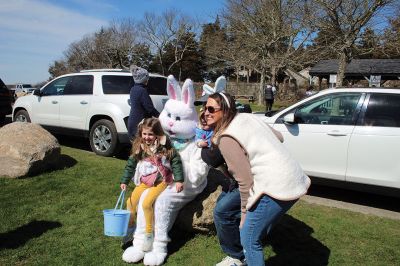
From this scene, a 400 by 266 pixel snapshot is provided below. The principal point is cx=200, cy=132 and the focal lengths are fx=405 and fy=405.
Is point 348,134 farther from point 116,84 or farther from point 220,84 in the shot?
point 116,84

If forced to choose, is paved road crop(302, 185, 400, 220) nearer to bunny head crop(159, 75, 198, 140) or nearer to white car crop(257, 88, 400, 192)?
white car crop(257, 88, 400, 192)

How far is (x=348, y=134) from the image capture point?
5715 mm

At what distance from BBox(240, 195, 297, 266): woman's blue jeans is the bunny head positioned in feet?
5.70

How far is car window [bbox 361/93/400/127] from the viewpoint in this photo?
5.55m

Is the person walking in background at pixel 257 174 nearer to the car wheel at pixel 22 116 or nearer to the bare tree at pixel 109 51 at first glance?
the car wheel at pixel 22 116

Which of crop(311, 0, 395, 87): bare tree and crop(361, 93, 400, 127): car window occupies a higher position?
crop(311, 0, 395, 87): bare tree

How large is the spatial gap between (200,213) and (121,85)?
15.5 ft

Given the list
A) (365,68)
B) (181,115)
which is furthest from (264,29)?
(181,115)

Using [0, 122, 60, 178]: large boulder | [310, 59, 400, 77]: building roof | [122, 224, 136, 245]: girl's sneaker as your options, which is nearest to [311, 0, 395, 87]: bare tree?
[0, 122, 60, 178]: large boulder

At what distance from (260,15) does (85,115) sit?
957 inches

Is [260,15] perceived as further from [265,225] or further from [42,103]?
[265,225]

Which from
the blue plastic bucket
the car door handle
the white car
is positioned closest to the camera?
the blue plastic bucket

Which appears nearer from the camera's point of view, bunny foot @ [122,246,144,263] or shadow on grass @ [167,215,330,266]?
bunny foot @ [122,246,144,263]

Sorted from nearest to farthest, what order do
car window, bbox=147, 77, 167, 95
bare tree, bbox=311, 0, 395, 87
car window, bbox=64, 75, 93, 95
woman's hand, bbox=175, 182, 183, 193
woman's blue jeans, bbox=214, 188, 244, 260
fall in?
woman's blue jeans, bbox=214, 188, 244, 260 < woman's hand, bbox=175, 182, 183, 193 < car window, bbox=147, 77, 167, 95 < car window, bbox=64, 75, 93, 95 < bare tree, bbox=311, 0, 395, 87
